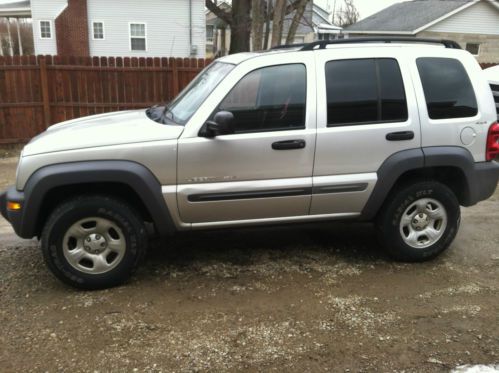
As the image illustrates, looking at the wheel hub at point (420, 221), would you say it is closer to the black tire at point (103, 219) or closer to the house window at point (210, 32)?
the black tire at point (103, 219)

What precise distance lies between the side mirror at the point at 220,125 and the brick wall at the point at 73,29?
71.5 ft

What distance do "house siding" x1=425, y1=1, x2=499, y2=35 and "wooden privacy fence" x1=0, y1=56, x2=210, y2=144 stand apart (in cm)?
2361

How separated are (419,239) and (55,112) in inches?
307

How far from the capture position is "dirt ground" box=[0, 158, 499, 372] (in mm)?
3252

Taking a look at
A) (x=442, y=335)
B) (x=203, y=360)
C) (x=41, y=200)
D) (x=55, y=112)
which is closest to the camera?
(x=203, y=360)

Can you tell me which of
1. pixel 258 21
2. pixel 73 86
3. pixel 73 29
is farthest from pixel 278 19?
pixel 73 29

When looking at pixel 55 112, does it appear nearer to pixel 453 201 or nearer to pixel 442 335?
pixel 453 201

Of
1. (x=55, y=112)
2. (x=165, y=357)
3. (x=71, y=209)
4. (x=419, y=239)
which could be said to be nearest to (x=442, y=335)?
(x=419, y=239)

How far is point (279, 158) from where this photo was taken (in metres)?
4.12

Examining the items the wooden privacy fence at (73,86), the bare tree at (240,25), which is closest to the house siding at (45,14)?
the bare tree at (240,25)

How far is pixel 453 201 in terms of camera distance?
4.58 m

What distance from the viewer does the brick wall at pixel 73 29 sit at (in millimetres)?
23328

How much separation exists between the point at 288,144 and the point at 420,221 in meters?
1.50

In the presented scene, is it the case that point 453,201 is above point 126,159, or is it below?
below
